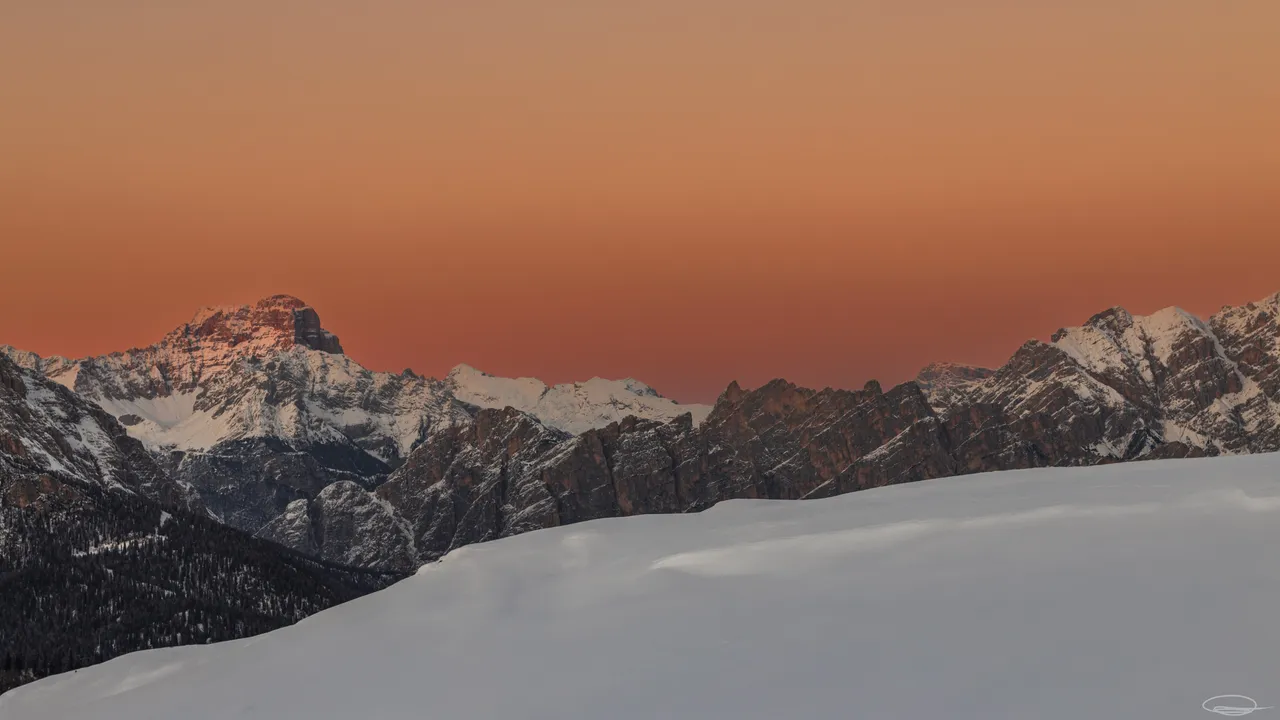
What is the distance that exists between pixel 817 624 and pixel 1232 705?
9.25 metres

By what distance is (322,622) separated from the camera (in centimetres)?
3934

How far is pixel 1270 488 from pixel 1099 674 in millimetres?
11512

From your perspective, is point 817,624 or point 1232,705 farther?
point 817,624

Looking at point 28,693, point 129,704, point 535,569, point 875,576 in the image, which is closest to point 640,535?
point 535,569

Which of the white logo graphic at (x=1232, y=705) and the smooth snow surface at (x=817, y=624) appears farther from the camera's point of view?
the smooth snow surface at (x=817, y=624)

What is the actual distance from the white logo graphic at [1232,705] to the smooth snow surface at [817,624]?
0.25 m

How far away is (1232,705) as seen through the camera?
85.1 ft

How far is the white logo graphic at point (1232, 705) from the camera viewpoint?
84.5 ft

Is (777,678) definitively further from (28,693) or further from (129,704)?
(28,693)

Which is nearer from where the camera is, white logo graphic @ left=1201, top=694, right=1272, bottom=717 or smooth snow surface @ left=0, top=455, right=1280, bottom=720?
white logo graphic @ left=1201, top=694, right=1272, bottom=717

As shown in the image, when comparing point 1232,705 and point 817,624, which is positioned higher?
point 817,624

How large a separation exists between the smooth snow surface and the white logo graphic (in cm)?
25

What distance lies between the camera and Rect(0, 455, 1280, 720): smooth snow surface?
28750 millimetres

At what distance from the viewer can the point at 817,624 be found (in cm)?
3266
